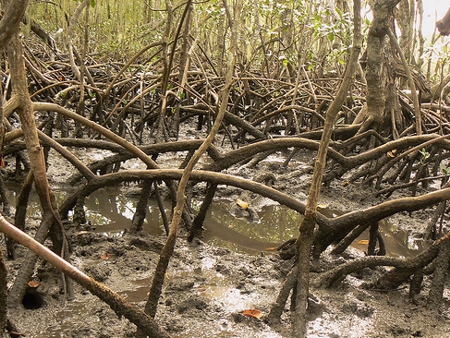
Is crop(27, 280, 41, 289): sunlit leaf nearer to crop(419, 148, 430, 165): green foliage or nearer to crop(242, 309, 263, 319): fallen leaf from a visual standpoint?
crop(242, 309, 263, 319): fallen leaf

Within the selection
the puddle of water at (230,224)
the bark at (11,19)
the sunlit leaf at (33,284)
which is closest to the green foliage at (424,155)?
the puddle of water at (230,224)

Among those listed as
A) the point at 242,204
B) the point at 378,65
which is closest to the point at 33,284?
the point at 242,204

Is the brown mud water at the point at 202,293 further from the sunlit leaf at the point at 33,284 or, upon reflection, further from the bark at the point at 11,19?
the bark at the point at 11,19

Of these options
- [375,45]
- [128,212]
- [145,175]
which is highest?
[375,45]

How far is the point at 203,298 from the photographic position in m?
2.43

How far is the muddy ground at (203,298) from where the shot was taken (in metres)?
2.15

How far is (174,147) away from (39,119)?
440 centimetres

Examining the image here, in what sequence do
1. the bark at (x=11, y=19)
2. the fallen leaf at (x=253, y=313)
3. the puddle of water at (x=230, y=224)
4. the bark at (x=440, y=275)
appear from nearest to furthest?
1. the bark at (x=11, y=19)
2. the fallen leaf at (x=253, y=313)
3. the bark at (x=440, y=275)
4. the puddle of water at (x=230, y=224)

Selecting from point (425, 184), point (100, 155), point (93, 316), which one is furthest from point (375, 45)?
point (93, 316)

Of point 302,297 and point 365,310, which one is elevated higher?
point 302,297

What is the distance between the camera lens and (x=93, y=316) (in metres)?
2.16

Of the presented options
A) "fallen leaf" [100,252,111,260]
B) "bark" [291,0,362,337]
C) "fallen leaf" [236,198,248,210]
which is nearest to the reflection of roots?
"fallen leaf" [100,252,111,260]

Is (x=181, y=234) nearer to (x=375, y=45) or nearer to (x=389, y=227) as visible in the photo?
(x=389, y=227)

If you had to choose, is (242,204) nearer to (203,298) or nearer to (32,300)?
(203,298)
